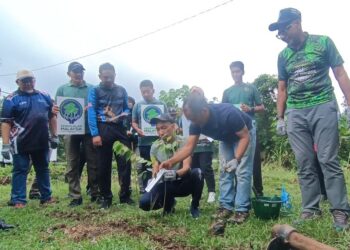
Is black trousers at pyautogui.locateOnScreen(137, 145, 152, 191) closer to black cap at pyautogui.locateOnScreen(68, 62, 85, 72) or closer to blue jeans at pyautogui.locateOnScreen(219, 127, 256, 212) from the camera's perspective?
black cap at pyautogui.locateOnScreen(68, 62, 85, 72)

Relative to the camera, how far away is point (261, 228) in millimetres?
3809

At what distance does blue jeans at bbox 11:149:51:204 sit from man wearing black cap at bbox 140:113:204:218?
2196mm

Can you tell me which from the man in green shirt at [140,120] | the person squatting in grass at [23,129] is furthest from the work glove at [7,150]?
the man in green shirt at [140,120]

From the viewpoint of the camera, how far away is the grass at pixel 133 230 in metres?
3.37

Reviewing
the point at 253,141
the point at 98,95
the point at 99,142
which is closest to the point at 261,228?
the point at 253,141

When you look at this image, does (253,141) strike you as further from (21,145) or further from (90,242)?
(21,145)

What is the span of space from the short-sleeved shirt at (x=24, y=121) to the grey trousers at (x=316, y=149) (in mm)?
3669

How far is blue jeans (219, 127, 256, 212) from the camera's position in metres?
4.42

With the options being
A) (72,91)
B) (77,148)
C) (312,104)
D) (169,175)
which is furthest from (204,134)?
(72,91)

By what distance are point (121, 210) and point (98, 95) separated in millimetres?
1603

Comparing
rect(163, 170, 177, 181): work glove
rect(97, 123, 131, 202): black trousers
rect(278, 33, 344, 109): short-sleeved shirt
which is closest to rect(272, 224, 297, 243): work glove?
rect(278, 33, 344, 109): short-sleeved shirt

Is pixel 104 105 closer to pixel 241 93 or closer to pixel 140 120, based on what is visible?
pixel 140 120

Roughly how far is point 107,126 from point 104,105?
30 cm

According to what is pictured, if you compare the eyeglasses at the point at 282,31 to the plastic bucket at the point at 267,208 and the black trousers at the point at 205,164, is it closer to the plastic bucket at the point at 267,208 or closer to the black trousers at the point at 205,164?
the plastic bucket at the point at 267,208
